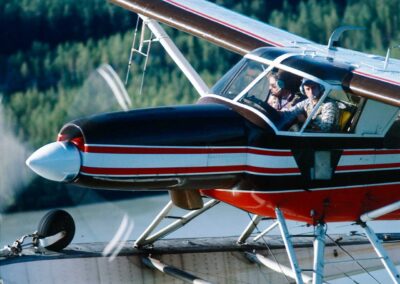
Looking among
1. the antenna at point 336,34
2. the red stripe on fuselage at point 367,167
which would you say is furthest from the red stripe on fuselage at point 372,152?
the antenna at point 336,34

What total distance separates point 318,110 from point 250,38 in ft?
8.07

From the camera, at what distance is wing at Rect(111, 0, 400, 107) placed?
1279cm

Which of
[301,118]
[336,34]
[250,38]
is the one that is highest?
[250,38]

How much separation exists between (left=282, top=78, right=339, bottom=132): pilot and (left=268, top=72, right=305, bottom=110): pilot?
64mm

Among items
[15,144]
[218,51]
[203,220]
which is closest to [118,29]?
[218,51]

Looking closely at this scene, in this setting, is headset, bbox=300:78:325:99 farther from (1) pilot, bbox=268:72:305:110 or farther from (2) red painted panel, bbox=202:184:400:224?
(2) red painted panel, bbox=202:184:400:224

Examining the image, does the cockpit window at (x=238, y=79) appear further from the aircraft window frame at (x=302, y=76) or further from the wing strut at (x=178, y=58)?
the wing strut at (x=178, y=58)

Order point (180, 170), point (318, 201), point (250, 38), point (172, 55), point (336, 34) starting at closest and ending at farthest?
point (180, 170) < point (318, 201) < point (336, 34) < point (250, 38) < point (172, 55)

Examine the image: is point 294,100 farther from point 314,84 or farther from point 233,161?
point 233,161

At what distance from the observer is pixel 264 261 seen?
49.6 feet

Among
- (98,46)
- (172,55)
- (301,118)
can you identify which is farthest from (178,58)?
(98,46)

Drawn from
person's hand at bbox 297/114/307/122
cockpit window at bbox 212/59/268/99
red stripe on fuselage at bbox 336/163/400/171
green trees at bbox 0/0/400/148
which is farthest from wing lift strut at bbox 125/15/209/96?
green trees at bbox 0/0/400/148

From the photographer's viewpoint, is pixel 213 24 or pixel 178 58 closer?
pixel 213 24

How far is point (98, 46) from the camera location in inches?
1110
